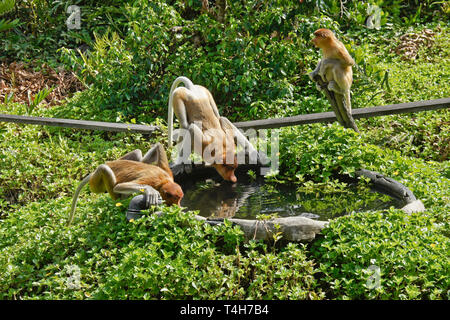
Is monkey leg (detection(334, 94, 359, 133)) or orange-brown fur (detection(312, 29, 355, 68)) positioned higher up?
orange-brown fur (detection(312, 29, 355, 68))

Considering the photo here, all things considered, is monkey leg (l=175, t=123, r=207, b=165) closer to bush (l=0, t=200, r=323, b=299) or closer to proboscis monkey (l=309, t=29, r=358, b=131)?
bush (l=0, t=200, r=323, b=299)

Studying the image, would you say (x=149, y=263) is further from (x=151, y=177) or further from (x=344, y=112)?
(x=344, y=112)

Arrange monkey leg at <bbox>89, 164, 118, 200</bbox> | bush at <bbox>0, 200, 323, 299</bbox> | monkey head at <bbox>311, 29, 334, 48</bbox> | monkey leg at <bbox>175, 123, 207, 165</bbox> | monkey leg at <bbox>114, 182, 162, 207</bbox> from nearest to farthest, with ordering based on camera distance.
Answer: bush at <bbox>0, 200, 323, 299</bbox>, monkey leg at <bbox>114, 182, 162, 207</bbox>, monkey leg at <bbox>89, 164, 118, 200</bbox>, monkey leg at <bbox>175, 123, 207, 165</bbox>, monkey head at <bbox>311, 29, 334, 48</bbox>

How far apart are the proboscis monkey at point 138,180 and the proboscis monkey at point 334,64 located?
6.12 ft

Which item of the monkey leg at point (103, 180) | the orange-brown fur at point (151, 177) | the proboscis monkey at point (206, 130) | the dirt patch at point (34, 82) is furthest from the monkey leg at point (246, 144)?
the dirt patch at point (34, 82)

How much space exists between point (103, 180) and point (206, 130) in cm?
113

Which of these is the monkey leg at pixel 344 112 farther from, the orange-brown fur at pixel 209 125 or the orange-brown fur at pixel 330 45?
the orange-brown fur at pixel 209 125

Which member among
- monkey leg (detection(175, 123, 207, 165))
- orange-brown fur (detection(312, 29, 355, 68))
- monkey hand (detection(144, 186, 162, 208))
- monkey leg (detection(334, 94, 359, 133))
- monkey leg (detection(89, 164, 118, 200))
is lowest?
monkey hand (detection(144, 186, 162, 208))

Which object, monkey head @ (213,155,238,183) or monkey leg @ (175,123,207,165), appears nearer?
monkey head @ (213,155,238,183)

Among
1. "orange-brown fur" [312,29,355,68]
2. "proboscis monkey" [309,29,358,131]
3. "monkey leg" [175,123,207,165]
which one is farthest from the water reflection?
"orange-brown fur" [312,29,355,68]

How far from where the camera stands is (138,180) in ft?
16.4

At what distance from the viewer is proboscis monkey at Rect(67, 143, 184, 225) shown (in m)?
5.00

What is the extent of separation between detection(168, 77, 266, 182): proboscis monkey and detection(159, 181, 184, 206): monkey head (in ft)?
1.91

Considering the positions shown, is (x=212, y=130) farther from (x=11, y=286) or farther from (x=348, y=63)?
(x=11, y=286)
